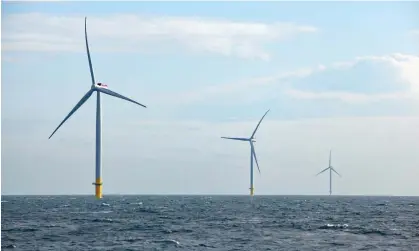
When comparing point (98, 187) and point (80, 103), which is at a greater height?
point (80, 103)

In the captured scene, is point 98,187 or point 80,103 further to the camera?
point 80,103

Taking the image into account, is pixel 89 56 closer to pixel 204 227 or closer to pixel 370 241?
pixel 204 227

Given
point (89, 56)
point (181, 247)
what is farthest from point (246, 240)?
point (89, 56)

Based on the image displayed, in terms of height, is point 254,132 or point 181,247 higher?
point 254,132

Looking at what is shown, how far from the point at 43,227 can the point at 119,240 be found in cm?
2422

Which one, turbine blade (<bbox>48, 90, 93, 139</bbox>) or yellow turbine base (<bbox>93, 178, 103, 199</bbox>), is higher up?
turbine blade (<bbox>48, 90, 93, 139</bbox>)

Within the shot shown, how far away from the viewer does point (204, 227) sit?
94.5 meters

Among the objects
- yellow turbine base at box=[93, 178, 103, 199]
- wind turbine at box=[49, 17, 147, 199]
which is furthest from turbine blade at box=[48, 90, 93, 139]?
yellow turbine base at box=[93, 178, 103, 199]

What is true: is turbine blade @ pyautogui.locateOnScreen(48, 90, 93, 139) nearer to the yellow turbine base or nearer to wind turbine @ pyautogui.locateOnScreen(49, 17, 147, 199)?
wind turbine @ pyautogui.locateOnScreen(49, 17, 147, 199)

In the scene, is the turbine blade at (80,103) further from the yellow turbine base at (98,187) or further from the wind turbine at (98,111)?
the yellow turbine base at (98,187)

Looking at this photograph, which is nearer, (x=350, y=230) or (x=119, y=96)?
(x=119, y=96)

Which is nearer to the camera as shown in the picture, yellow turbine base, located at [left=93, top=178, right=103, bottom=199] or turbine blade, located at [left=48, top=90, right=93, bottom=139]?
yellow turbine base, located at [left=93, top=178, right=103, bottom=199]

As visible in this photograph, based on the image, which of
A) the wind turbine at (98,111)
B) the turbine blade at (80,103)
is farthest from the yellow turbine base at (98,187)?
the turbine blade at (80,103)

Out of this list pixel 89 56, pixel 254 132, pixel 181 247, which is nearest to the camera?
pixel 181 247
